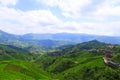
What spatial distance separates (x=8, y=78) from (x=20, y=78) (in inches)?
407

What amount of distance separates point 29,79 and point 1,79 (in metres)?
24.3

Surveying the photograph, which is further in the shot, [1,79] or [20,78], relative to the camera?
[20,78]

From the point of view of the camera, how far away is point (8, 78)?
18475 cm

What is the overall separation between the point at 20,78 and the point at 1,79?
58.0 ft

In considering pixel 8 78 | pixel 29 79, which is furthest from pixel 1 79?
pixel 29 79

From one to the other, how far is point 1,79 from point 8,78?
7664mm

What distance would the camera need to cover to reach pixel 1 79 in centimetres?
17800

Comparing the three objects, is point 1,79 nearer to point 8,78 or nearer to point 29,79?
point 8,78

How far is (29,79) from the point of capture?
194 m

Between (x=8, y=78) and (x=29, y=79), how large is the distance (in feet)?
56.8

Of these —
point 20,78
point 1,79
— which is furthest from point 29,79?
point 1,79

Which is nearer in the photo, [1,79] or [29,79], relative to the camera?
[1,79]

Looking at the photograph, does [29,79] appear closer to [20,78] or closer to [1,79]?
[20,78]

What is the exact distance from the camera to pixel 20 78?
191 meters
